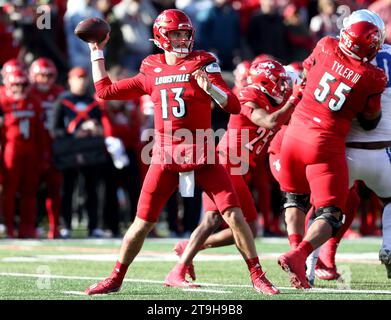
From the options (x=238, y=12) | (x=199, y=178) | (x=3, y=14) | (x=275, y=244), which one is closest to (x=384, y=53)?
(x=199, y=178)

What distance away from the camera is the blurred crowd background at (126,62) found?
14.0 metres

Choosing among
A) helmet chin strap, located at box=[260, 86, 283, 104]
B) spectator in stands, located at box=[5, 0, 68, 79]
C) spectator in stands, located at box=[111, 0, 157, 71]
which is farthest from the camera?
spectator in stands, located at box=[111, 0, 157, 71]

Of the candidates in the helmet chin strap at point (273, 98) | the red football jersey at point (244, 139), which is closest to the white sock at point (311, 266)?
the red football jersey at point (244, 139)

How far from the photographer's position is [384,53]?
8141 mm

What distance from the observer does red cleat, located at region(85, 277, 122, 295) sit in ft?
24.1

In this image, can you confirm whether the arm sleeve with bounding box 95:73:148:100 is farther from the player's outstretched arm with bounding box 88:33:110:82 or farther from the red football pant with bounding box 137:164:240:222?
the red football pant with bounding box 137:164:240:222

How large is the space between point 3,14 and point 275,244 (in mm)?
5024

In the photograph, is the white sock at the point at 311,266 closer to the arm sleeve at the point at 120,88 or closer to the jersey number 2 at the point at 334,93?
the jersey number 2 at the point at 334,93

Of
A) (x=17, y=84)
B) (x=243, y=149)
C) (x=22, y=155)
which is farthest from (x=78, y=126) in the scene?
(x=243, y=149)

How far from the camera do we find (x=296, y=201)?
27.2 feet

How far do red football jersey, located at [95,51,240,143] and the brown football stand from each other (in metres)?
0.30

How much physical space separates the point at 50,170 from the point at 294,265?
7.02m

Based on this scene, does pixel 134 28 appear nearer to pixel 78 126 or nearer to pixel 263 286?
pixel 78 126

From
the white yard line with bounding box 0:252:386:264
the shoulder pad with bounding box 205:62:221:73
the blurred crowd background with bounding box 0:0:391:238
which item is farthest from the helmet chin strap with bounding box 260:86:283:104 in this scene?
the blurred crowd background with bounding box 0:0:391:238
